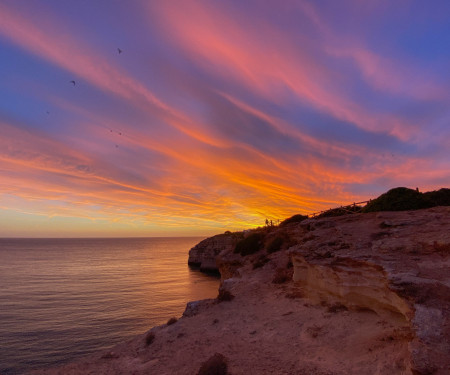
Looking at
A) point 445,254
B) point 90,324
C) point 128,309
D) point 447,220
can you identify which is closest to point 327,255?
point 445,254

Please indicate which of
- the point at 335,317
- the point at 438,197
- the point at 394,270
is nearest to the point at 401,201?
the point at 438,197

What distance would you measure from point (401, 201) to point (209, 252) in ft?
233

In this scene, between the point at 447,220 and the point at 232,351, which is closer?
the point at 232,351

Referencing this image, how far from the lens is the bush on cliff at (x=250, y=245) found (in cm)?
3409

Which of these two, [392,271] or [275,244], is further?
[275,244]

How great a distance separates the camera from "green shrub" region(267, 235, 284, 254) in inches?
1187

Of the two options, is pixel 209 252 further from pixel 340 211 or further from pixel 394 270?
pixel 394 270

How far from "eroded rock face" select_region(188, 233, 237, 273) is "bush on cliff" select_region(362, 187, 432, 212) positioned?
60199 mm

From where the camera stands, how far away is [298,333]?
14.0 meters

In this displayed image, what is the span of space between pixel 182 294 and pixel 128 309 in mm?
11096

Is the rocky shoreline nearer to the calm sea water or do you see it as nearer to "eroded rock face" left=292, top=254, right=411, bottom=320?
"eroded rock face" left=292, top=254, right=411, bottom=320

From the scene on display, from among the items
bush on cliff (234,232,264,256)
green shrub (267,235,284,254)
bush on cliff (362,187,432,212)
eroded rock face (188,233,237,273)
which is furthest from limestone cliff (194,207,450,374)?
eroded rock face (188,233,237,273)

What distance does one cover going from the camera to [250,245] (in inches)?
1369

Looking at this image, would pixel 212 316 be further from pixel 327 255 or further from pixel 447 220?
pixel 447 220
